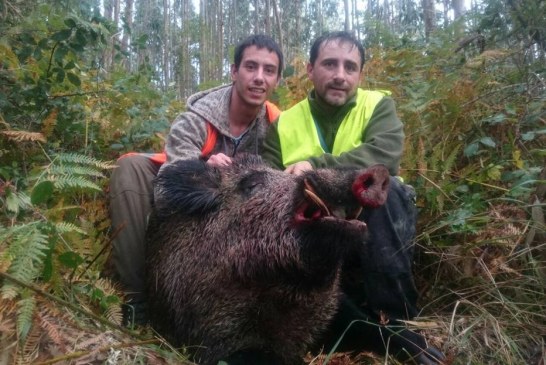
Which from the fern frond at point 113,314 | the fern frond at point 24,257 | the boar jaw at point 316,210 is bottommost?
the fern frond at point 113,314

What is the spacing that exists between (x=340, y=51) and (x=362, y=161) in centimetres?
105

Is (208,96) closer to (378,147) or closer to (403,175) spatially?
(378,147)

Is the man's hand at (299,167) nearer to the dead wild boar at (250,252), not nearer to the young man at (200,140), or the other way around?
the dead wild boar at (250,252)

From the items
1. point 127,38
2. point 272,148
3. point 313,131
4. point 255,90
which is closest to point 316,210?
point 313,131

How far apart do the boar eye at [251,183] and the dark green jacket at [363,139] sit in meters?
0.43

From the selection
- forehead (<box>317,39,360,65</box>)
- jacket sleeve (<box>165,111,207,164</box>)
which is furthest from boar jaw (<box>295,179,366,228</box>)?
forehead (<box>317,39,360,65</box>)

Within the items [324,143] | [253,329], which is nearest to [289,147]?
[324,143]

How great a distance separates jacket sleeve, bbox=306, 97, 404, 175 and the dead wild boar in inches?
16.8

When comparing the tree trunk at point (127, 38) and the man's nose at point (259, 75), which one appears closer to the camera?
the man's nose at point (259, 75)

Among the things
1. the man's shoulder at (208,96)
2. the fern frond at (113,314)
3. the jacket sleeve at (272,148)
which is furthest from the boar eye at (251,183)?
the man's shoulder at (208,96)

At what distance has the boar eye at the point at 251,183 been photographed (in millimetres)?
3448

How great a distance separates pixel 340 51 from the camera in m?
4.29

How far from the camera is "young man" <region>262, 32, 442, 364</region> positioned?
3424mm

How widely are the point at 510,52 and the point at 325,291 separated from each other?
338cm
